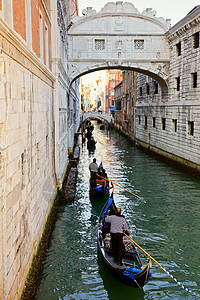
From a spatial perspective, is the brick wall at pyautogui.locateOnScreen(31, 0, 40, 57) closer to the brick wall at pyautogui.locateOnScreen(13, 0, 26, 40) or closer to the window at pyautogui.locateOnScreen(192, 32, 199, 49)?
the brick wall at pyautogui.locateOnScreen(13, 0, 26, 40)

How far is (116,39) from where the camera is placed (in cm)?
1639

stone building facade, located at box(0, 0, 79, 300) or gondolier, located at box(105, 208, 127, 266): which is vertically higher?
stone building facade, located at box(0, 0, 79, 300)

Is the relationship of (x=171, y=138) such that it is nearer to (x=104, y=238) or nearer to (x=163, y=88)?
(x=163, y=88)

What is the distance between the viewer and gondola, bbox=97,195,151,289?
196 inches

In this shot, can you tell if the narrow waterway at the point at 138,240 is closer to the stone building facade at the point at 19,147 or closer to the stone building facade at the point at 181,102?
the stone building facade at the point at 19,147

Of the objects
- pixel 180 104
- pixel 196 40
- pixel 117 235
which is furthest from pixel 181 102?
pixel 117 235

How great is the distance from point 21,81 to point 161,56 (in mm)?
13630

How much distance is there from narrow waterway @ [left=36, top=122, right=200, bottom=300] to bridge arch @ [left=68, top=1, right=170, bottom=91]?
612 cm

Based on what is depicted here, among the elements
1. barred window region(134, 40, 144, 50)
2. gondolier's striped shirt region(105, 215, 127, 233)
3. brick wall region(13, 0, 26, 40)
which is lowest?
gondolier's striped shirt region(105, 215, 127, 233)

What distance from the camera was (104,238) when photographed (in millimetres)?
6434

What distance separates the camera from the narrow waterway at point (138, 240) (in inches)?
217

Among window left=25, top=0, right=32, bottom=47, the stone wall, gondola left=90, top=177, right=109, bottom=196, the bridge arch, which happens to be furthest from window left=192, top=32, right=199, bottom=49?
window left=25, top=0, right=32, bottom=47

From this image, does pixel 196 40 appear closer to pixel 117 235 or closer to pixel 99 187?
pixel 99 187

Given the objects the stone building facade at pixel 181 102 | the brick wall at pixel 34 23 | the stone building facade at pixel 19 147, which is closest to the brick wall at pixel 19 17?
the stone building facade at pixel 19 147
